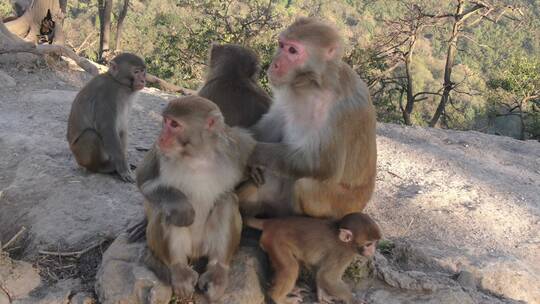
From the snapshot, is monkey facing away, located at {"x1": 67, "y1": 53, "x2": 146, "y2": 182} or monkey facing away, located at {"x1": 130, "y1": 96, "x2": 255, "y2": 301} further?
monkey facing away, located at {"x1": 67, "y1": 53, "x2": 146, "y2": 182}

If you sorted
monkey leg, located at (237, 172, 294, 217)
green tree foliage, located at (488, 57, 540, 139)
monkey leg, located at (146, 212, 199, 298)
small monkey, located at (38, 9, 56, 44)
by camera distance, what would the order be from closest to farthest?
1. monkey leg, located at (146, 212, 199, 298)
2. monkey leg, located at (237, 172, 294, 217)
3. small monkey, located at (38, 9, 56, 44)
4. green tree foliage, located at (488, 57, 540, 139)

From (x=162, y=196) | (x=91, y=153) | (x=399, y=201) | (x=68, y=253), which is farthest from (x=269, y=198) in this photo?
(x=399, y=201)

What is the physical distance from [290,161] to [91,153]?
2.78 metres

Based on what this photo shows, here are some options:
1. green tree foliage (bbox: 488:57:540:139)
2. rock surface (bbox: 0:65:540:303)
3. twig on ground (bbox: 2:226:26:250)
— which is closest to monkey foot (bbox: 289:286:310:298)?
rock surface (bbox: 0:65:540:303)

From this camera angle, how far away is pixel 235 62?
189 inches

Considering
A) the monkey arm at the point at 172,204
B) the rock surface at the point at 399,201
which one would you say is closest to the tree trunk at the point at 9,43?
the rock surface at the point at 399,201

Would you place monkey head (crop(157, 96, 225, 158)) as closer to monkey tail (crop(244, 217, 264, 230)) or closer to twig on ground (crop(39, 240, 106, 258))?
monkey tail (crop(244, 217, 264, 230))

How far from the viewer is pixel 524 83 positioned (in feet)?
55.1

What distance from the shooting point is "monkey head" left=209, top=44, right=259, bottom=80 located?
4.80 m

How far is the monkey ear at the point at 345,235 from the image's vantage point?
368 cm

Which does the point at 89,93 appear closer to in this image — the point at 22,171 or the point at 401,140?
the point at 22,171

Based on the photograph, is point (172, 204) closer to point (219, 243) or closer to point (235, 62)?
point (219, 243)

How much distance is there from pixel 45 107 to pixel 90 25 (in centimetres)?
2816

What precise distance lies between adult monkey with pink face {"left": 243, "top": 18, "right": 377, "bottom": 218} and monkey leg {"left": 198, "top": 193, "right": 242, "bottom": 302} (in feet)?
1.14
